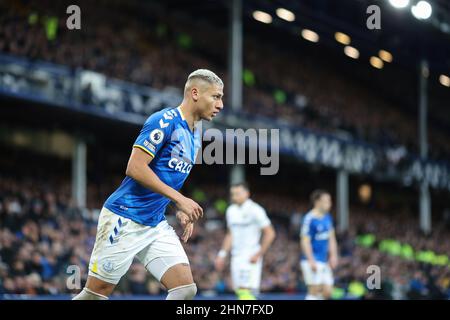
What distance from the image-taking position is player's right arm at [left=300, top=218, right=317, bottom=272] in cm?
1462

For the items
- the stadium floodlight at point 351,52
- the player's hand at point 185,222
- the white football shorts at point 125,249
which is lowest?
the white football shorts at point 125,249

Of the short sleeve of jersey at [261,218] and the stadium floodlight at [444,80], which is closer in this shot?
the short sleeve of jersey at [261,218]

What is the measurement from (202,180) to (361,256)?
5846mm

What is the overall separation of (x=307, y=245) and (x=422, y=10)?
1626cm

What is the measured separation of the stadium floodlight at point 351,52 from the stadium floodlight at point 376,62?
2.37 ft

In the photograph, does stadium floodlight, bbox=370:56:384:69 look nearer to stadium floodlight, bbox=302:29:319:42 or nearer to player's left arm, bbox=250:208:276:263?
stadium floodlight, bbox=302:29:319:42

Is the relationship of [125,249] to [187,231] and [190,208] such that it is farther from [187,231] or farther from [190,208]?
[190,208]

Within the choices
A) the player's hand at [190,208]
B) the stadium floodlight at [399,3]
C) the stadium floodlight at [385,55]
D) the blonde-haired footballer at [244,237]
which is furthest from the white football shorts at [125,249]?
the stadium floodlight at [385,55]

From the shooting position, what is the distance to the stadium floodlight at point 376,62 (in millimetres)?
37391

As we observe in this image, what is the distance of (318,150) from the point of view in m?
31.5

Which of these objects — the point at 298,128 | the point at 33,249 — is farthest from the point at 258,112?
the point at 33,249

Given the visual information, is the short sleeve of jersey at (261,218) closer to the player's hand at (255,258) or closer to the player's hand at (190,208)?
the player's hand at (255,258)
